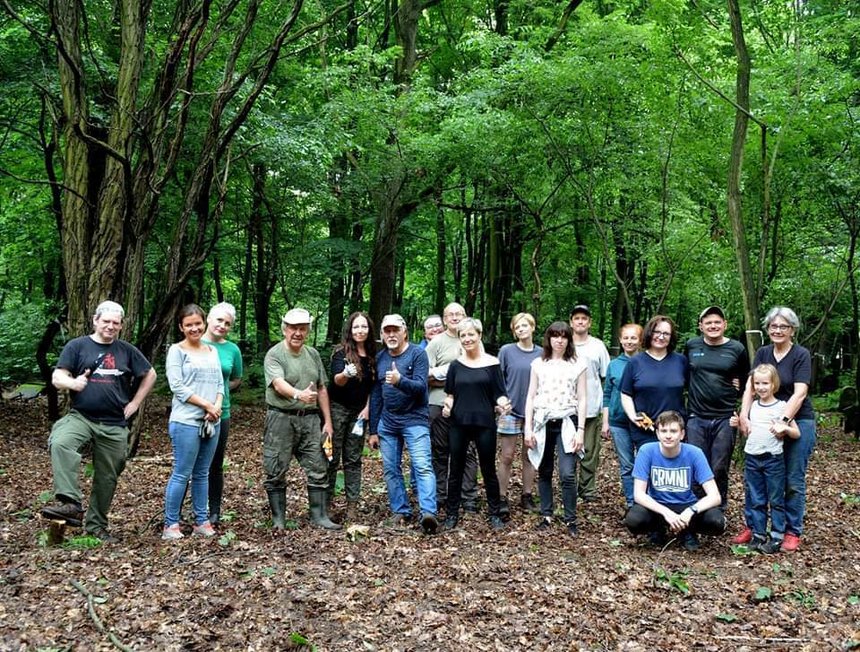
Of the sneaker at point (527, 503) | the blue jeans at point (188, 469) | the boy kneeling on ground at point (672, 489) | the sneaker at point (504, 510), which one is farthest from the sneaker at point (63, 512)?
the boy kneeling on ground at point (672, 489)

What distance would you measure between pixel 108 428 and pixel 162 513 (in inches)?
53.4

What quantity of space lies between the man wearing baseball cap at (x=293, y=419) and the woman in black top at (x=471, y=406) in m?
1.05

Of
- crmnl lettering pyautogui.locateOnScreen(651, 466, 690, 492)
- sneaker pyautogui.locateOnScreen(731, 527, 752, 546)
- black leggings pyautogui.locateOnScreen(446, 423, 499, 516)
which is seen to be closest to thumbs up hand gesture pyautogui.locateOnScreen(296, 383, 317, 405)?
black leggings pyautogui.locateOnScreen(446, 423, 499, 516)

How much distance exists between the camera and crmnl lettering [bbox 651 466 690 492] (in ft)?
18.5

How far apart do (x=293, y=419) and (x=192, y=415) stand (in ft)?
2.66

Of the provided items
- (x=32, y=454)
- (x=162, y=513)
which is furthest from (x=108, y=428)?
(x=32, y=454)

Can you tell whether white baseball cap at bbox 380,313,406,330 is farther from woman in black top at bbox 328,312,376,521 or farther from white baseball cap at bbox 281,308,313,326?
white baseball cap at bbox 281,308,313,326

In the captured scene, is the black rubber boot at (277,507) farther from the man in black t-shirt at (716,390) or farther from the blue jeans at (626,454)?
the man in black t-shirt at (716,390)

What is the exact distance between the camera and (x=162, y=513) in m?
6.42

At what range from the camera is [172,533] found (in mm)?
5562

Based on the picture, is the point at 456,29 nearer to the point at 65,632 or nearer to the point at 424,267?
the point at 424,267

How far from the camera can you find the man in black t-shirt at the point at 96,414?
5.12 metres

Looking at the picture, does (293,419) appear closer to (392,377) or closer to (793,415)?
(392,377)

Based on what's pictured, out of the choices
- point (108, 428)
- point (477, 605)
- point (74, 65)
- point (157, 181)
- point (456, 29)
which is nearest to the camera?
point (477, 605)
